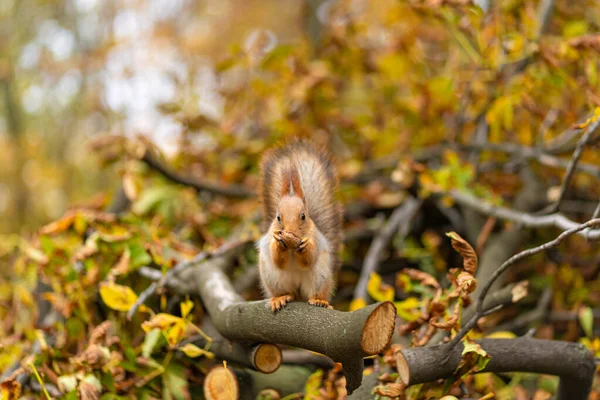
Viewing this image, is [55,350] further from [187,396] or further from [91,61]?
[91,61]

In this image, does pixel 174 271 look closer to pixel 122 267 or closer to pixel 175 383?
pixel 122 267

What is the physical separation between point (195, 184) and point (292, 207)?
1.42 metres

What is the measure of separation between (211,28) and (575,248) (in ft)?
21.5

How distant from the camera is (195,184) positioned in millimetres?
2436

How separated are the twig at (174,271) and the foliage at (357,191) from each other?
1.2 inches

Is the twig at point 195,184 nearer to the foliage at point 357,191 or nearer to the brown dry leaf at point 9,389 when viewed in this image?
→ the foliage at point 357,191

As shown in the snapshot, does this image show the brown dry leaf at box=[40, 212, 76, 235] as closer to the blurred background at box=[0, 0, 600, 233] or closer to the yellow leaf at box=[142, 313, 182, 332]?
the blurred background at box=[0, 0, 600, 233]

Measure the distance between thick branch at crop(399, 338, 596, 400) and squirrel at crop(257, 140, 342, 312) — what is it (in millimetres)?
242

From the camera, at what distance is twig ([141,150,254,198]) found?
226 cm

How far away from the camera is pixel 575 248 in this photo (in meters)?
2.23

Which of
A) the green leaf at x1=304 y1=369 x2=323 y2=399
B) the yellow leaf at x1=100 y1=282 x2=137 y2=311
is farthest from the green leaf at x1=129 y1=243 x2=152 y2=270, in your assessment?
the green leaf at x1=304 y1=369 x2=323 y2=399

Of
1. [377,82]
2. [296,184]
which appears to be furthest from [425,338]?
[377,82]

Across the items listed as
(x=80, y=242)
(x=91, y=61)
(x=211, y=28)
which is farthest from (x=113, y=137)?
(x=211, y=28)

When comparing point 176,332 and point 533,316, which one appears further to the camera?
point 533,316
